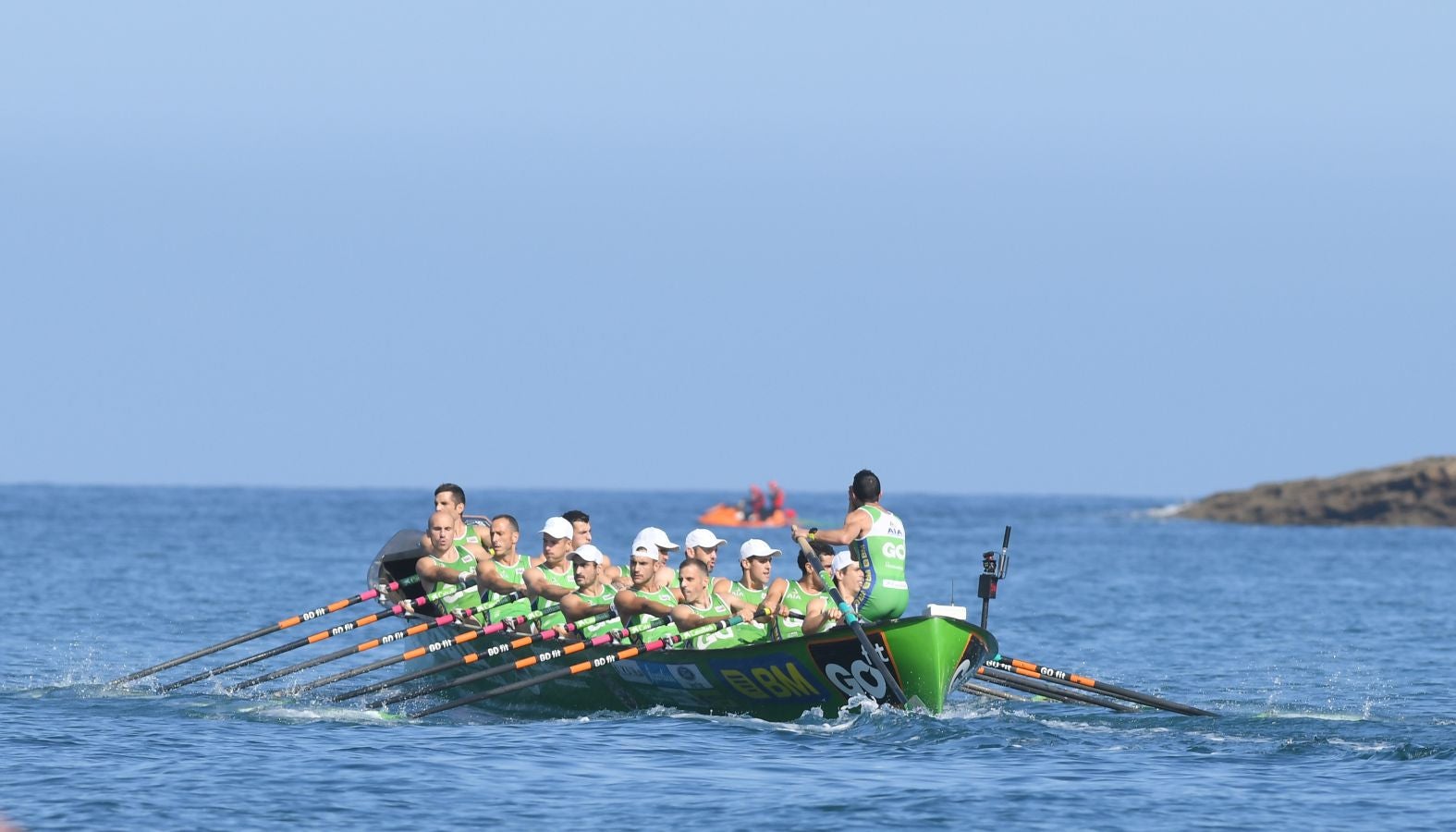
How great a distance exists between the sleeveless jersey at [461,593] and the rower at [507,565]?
0.26 metres

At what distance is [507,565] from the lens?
2214 centimetres

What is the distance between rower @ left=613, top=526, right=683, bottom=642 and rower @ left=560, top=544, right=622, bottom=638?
0.64m

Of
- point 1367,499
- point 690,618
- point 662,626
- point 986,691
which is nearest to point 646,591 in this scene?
point 662,626

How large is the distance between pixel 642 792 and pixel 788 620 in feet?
12.6

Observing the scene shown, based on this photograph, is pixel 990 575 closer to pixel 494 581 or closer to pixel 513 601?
pixel 494 581

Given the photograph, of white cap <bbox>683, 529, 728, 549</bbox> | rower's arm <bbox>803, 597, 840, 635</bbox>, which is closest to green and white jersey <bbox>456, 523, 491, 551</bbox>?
white cap <bbox>683, 529, 728, 549</bbox>

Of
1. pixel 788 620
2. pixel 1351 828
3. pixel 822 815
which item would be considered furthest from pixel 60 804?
pixel 1351 828

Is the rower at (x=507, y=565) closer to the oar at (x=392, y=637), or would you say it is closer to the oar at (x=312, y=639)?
the oar at (x=392, y=637)

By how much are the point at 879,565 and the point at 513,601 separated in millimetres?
5451

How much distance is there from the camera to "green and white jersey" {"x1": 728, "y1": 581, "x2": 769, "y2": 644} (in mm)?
19688

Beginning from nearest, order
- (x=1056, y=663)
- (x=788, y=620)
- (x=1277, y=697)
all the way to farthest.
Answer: (x=788, y=620) < (x=1277, y=697) < (x=1056, y=663)

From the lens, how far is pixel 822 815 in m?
15.1

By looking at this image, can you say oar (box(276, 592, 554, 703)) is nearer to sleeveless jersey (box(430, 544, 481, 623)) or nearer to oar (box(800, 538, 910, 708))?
sleeveless jersey (box(430, 544, 481, 623))

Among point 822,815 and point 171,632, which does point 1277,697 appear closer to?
point 822,815
